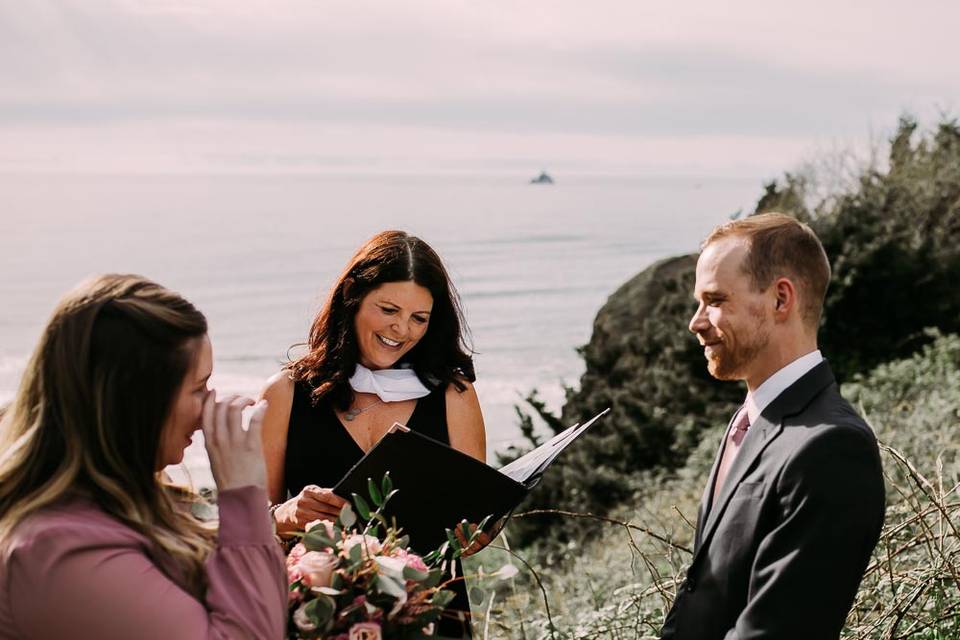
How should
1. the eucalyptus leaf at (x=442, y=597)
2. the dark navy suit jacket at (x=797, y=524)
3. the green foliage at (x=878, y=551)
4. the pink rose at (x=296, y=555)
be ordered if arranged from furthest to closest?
the green foliage at (x=878, y=551), the dark navy suit jacket at (x=797, y=524), the pink rose at (x=296, y=555), the eucalyptus leaf at (x=442, y=597)

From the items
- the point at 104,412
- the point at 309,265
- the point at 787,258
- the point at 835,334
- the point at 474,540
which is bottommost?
the point at 309,265

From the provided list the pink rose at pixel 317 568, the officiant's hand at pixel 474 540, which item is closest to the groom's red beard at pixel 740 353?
the officiant's hand at pixel 474 540

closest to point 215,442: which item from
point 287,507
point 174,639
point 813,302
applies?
point 174,639

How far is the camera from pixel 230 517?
1.94m

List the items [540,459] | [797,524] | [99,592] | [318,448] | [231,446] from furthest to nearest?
[318,448], [540,459], [797,524], [231,446], [99,592]

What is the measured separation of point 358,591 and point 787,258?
135cm

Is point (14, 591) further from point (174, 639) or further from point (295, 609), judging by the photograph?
point (295, 609)

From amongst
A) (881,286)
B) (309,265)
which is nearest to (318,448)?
(881,286)

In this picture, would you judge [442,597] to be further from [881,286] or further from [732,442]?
[881,286]

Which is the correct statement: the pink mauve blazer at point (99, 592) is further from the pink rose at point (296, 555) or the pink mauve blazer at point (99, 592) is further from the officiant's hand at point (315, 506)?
the officiant's hand at point (315, 506)

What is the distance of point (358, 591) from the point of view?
2.06 metres

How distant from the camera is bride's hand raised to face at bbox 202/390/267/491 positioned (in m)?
1.96

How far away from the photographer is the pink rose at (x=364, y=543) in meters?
2.10

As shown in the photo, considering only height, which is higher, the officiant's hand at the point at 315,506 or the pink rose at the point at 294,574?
the pink rose at the point at 294,574
